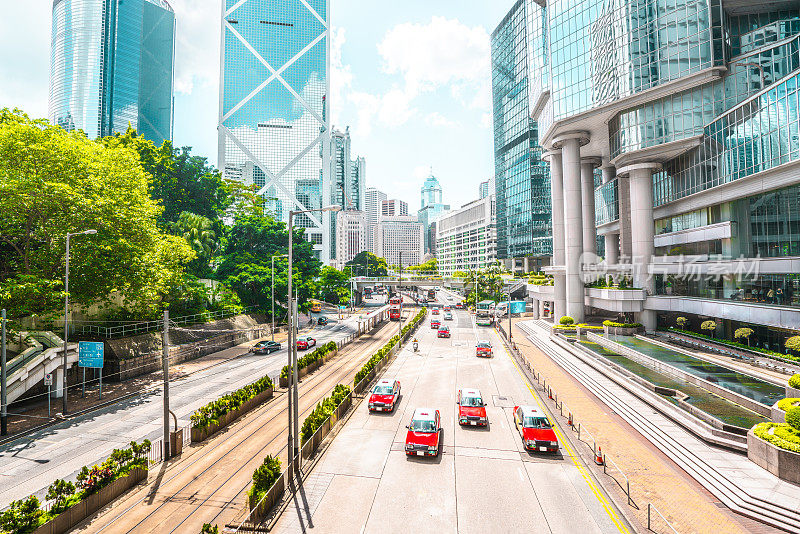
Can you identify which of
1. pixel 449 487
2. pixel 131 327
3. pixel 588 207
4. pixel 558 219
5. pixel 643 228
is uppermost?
pixel 588 207

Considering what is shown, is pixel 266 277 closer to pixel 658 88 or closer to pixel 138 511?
pixel 138 511

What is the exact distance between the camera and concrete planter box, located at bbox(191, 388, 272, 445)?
68.3ft

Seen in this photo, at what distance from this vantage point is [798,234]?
37312 millimetres

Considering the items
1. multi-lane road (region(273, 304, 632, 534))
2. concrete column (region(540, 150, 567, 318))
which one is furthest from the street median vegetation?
concrete column (region(540, 150, 567, 318))

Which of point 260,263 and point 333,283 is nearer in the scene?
point 260,263

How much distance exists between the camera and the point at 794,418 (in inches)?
680

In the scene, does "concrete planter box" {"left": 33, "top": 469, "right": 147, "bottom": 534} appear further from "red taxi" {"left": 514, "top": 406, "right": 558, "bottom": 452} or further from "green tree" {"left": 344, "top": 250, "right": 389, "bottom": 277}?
"green tree" {"left": 344, "top": 250, "right": 389, "bottom": 277}

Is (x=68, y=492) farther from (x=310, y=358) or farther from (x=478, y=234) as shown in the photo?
(x=478, y=234)

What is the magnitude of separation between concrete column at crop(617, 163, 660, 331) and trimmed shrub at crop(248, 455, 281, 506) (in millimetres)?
50205

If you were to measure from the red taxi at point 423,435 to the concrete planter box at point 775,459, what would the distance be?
1369cm

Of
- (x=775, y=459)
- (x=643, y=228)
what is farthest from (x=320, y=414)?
(x=643, y=228)

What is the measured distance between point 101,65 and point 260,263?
14523 cm

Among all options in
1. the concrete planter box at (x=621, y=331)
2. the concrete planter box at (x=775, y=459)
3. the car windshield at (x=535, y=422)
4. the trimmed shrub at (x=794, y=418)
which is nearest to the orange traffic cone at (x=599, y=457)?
the car windshield at (x=535, y=422)

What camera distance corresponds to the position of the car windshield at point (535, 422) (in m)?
20.5
